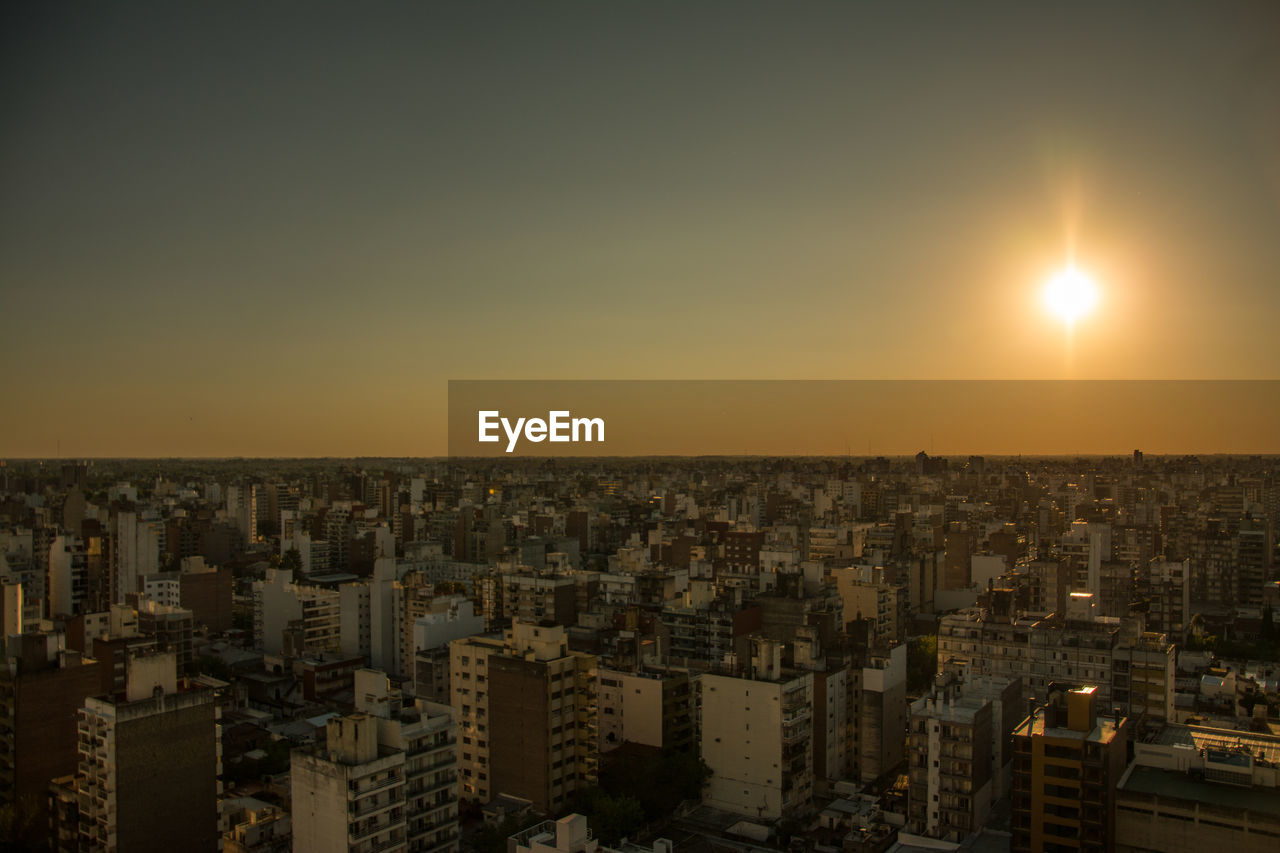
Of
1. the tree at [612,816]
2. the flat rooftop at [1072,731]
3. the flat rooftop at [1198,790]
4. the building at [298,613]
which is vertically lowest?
the tree at [612,816]

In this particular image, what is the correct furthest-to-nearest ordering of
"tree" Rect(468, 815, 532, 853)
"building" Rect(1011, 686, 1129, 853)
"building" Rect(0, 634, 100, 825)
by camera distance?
"building" Rect(0, 634, 100, 825)
"tree" Rect(468, 815, 532, 853)
"building" Rect(1011, 686, 1129, 853)

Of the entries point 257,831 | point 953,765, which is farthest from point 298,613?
point 953,765

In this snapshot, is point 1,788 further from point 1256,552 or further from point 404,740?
point 1256,552

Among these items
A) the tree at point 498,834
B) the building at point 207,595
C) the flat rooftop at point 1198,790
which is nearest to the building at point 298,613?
the building at point 207,595

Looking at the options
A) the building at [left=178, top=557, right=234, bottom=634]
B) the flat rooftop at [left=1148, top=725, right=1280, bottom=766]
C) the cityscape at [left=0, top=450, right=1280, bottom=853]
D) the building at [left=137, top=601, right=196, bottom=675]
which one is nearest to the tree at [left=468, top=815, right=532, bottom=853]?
the cityscape at [left=0, top=450, right=1280, bottom=853]

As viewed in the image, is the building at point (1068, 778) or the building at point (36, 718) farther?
the building at point (36, 718)

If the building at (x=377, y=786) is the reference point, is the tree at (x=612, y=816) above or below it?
below

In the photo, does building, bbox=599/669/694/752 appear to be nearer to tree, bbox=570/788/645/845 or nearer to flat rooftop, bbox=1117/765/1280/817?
A: tree, bbox=570/788/645/845

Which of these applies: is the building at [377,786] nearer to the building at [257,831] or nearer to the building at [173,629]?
the building at [257,831]
